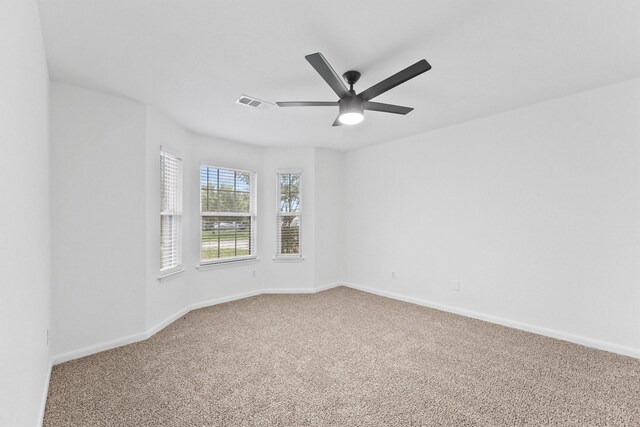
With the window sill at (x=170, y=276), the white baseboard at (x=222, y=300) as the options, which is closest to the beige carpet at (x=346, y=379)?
the window sill at (x=170, y=276)

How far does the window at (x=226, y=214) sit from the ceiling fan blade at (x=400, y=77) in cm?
295

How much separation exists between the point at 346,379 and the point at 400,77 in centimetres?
237

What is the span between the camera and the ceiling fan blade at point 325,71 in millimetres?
1800

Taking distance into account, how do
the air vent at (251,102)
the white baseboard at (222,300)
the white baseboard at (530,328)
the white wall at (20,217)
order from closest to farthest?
the white wall at (20,217) → the white baseboard at (530,328) → the air vent at (251,102) → the white baseboard at (222,300)

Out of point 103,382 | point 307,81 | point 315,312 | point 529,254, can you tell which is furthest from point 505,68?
point 103,382

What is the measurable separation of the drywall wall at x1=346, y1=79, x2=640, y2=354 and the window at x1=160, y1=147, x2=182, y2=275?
3.18 metres

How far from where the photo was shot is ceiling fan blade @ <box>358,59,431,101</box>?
1.89 m

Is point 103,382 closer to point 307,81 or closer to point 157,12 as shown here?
point 157,12

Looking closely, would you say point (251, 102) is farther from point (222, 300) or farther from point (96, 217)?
point (222, 300)

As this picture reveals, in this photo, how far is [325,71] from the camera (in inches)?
77.4

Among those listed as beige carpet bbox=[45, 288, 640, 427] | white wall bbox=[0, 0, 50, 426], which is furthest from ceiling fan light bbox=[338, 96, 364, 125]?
beige carpet bbox=[45, 288, 640, 427]

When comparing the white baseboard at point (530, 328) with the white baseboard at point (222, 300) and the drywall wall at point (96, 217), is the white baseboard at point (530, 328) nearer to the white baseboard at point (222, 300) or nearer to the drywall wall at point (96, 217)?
the white baseboard at point (222, 300)

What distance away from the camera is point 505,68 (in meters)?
2.48

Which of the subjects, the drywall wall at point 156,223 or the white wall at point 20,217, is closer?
the white wall at point 20,217
